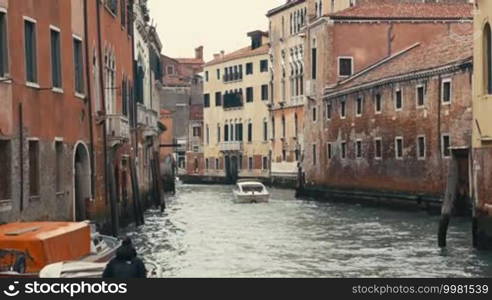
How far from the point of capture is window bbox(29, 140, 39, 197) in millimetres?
14922

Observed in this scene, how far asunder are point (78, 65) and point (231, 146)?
45.3 m

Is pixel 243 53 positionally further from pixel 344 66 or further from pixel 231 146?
pixel 344 66

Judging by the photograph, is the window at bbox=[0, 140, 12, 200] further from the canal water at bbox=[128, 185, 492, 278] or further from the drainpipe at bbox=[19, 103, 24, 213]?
the canal water at bbox=[128, 185, 492, 278]

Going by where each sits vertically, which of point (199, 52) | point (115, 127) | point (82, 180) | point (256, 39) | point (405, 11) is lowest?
point (82, 180)

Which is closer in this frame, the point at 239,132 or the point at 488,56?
the point at 488,56

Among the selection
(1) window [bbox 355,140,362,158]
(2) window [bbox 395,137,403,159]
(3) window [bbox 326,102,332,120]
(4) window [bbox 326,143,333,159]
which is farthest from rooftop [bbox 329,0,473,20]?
(2) window [bbox 395,137,403,159]

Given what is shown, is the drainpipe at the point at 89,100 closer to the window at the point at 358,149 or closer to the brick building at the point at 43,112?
the brick building at the point at 43,112

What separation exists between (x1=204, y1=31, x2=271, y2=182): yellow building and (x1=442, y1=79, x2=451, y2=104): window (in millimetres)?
28903

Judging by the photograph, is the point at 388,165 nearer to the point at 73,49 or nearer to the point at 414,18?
the point at 414,18

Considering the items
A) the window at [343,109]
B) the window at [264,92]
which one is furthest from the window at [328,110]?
the window at [264,92]

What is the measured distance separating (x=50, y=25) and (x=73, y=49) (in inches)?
72.1

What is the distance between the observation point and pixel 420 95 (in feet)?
104

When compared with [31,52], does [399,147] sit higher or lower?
lower

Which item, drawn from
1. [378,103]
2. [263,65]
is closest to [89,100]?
[378,103]
